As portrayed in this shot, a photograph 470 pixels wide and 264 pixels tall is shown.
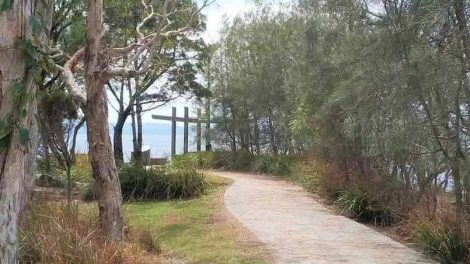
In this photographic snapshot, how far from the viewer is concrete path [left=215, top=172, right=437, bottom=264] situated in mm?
6877

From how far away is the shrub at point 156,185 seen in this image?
1427 centimetres

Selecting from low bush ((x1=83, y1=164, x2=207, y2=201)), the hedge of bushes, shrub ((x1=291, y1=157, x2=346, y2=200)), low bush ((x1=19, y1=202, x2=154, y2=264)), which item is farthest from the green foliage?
the hedge of bushes

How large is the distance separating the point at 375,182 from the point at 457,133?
408 cm

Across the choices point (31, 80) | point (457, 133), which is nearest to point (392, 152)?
point (457, 133)

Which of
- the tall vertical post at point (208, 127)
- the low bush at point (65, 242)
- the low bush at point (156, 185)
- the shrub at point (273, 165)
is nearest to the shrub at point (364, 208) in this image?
the low bush at point (156, 185)

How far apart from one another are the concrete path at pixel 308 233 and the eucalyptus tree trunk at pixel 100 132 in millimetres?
2223

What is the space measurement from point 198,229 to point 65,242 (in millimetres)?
4091

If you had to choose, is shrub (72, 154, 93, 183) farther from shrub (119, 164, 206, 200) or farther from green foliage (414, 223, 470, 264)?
green foliage (414, 223, 470, 264)

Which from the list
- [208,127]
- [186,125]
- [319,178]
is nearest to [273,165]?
[208,127]

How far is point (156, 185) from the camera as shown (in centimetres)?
1438

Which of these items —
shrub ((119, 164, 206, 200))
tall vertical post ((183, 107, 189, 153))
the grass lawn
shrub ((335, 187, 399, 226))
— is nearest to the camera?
the grass lawn

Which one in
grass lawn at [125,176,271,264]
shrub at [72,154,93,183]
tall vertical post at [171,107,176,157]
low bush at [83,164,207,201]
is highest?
tall vertical post at [171,107,176,157]

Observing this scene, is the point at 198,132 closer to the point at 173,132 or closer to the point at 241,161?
the point at 173,132

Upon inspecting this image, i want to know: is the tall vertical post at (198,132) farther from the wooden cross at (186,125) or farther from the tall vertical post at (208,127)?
the tall vertical post at (208,127)
